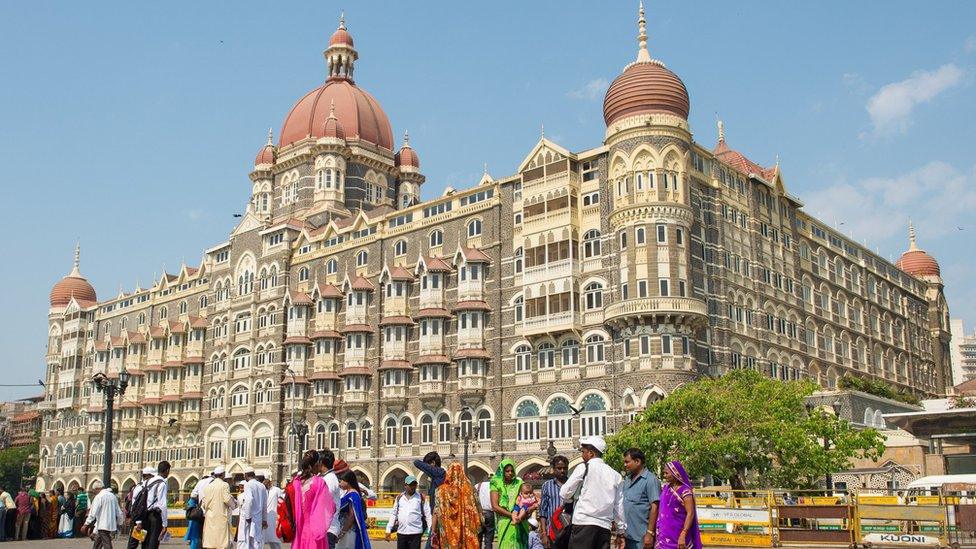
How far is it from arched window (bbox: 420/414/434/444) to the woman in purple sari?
41962mm

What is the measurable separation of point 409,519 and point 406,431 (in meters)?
40.7

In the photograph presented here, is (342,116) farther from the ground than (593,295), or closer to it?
farther from the ground

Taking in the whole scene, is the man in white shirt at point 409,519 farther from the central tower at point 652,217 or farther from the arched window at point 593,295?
the arched window at point 593,295

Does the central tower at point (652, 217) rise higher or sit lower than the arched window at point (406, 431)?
higher

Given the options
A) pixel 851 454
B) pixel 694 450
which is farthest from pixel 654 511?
Result: pixel 851 454

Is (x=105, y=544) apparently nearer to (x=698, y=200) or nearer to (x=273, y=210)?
(x=698, y=200)

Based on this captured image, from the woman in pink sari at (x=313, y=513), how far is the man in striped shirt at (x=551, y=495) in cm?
281

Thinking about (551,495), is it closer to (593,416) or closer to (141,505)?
(141,505)

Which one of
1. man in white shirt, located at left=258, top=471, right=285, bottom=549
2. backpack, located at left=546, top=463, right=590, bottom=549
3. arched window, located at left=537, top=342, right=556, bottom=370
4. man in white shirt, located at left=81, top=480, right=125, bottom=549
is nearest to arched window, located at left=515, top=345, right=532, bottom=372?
arched window, located at left=537, top=342, right=556, bottom=370

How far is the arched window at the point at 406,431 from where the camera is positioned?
5322cm

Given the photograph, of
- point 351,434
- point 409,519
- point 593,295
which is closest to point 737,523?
point 409,519

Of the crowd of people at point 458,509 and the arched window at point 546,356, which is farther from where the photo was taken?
the arched window at point 546,356

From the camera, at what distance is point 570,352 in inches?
1858

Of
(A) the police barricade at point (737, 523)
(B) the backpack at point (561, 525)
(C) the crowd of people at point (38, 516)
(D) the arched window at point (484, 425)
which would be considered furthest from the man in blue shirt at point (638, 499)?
(D) the arched window at point (484, 425)
